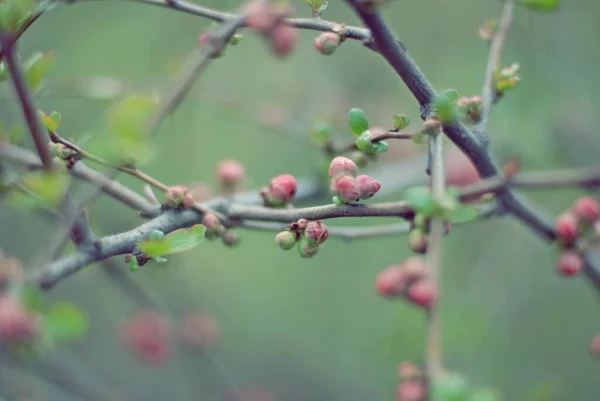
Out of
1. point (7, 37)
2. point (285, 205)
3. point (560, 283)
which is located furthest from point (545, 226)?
point (560, 283)

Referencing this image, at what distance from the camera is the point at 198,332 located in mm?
1708

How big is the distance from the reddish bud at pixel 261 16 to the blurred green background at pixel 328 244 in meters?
1.12

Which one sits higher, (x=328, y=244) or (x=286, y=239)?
(x=328, y=244)

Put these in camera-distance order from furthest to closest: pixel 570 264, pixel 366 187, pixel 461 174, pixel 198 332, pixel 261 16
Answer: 1. pixel 198 332
2. pixel 461 174
3. pixel 570 264
4. pixel 366 187
5. pixel 261 16

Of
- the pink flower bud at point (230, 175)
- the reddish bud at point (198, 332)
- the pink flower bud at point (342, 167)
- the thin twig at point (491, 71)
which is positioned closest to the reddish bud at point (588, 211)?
the thin twig at point (491, 71)

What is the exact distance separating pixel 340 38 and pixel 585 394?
2.20 meters

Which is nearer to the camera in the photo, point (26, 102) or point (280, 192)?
point (26, 102)

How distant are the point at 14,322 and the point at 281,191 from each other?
40 cm

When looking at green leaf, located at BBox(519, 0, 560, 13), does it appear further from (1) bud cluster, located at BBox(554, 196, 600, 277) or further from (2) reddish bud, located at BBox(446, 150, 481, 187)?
(2) reddish bud, located at BBox(446, 150, 481, 187)

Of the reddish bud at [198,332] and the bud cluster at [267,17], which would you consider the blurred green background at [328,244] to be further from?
the bud cluster at [267,17]

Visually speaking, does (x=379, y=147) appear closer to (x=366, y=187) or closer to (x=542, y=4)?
(x=366, y=187)

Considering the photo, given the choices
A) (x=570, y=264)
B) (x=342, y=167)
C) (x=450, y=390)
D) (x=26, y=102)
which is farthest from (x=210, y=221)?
(x=570, y=264)

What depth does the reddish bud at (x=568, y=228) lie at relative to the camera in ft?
3.09

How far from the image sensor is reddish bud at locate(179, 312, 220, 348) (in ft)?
5.57
